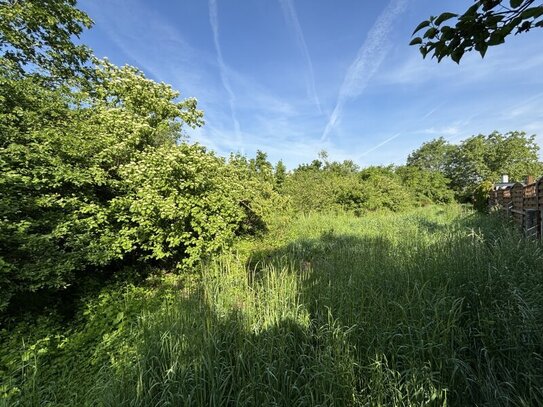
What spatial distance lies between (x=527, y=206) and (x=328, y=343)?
6.15m

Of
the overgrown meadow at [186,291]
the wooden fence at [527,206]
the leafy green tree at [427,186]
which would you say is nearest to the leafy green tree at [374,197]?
the wooden fence at [527,206]

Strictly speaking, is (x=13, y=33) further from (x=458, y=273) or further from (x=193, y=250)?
(x=458, y=273)

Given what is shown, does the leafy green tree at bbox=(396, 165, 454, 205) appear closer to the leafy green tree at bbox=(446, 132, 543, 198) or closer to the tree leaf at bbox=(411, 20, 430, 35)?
the leafy green tree at bbox=(446, 132, 543, 198)

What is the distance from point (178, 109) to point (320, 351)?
8.04 meters

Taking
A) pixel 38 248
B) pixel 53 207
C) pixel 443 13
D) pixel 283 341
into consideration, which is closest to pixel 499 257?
pixel 283 341

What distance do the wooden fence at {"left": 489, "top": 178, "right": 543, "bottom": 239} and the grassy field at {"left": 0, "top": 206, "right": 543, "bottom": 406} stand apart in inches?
85.1

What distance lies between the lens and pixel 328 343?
2.02m

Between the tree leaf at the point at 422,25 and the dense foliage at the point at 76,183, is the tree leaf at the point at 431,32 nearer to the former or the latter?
the tree leaf at the point at 422,25

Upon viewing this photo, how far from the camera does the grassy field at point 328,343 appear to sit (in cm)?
169

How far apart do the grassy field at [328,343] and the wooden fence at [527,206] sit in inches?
→ 85.1

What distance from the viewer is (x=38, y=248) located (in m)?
3.48

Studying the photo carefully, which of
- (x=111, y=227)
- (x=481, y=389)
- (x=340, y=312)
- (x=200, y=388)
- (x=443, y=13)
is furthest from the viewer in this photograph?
(x=111, y=227)

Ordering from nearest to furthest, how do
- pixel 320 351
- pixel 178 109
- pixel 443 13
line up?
pixel 443 13 → pixel 320 351 → pixel 178 109

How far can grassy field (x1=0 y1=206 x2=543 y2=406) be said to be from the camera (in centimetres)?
169
